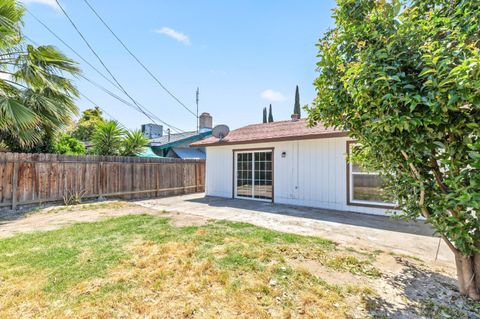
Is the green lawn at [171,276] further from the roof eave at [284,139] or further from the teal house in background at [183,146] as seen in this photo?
the teal house in background at [183,146]

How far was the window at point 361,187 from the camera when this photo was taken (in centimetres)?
747

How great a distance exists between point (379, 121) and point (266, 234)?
3411mm

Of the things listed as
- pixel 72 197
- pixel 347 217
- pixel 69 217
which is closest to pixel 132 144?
pixel 72 197

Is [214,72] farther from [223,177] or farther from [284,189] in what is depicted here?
[284,189]

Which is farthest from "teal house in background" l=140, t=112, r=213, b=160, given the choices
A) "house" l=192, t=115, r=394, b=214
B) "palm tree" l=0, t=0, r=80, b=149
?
"palm tree" l=0, t=0, r=80, b=149

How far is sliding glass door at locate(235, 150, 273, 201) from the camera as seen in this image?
9.99 metres

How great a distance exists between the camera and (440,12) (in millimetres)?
2725

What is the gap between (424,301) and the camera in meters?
2.80

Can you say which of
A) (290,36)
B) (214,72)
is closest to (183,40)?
(214,72)

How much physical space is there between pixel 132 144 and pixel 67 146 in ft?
8.49

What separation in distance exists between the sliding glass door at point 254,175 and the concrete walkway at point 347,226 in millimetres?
1376

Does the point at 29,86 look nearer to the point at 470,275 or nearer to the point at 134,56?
the point at 134,56

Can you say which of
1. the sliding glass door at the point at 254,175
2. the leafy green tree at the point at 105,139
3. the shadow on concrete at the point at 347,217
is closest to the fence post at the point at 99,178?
the leafy green tree at the point at 105,139

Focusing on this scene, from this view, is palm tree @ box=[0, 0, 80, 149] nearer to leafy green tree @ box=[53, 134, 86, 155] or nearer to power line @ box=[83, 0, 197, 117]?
leafy green tree @ box=[53, 134, 86, 155]
